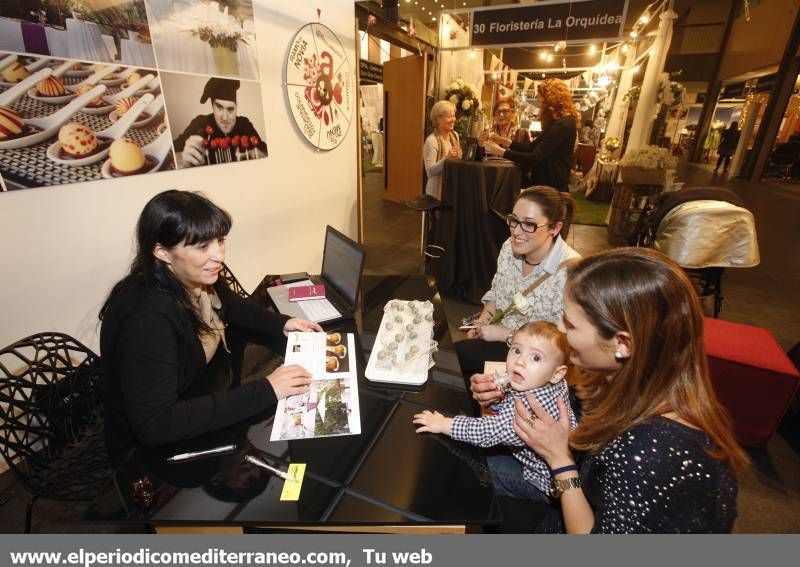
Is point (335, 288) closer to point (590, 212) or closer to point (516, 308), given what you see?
point (516, 308)

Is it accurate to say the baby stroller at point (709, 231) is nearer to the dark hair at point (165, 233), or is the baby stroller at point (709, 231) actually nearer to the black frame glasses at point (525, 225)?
the black frame glasses at point (525, 225)

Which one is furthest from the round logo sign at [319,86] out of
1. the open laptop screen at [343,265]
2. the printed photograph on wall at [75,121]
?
the open laptop screen at [343,265]

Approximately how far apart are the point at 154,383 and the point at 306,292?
2.89ft

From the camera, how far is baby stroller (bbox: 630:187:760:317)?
2799 millimetres

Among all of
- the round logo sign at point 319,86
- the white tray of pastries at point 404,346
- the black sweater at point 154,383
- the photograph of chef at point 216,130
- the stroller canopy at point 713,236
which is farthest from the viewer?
the round logo sign at point 319,86

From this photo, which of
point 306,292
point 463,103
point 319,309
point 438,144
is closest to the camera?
point 319,309

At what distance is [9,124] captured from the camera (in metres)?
1.54

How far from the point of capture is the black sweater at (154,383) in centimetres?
102

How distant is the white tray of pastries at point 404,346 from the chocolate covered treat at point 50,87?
1.75m

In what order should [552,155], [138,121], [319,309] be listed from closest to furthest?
[319,309] < [138,121] < [552,155]

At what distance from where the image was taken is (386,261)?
452cm

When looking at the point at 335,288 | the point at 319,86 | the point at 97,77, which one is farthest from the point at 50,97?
the point at 319,86

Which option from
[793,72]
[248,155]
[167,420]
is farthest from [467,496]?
[793,72]
